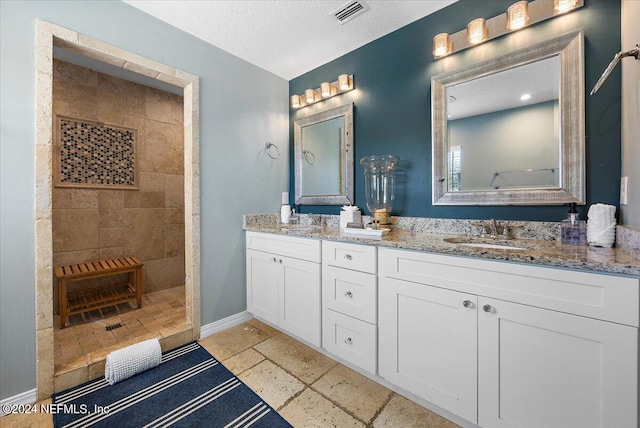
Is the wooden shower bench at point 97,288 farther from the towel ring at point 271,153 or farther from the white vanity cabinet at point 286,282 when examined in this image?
the towel ring at point 271,153

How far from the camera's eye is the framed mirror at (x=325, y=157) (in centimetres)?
236

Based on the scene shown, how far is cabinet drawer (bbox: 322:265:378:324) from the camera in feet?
5.01

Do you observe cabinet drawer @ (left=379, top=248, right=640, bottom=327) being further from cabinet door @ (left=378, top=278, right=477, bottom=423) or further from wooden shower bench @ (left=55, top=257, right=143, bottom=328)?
wooden shower bench @ (left=55, top=257, right=143, bottom=328)

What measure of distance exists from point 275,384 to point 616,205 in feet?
6.91

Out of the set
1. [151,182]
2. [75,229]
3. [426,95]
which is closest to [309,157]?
[426,95]

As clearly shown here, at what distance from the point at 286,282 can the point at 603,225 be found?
186 cm

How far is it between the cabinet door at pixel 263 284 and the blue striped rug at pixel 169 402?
55cm

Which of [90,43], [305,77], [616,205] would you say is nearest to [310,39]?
[305,77]

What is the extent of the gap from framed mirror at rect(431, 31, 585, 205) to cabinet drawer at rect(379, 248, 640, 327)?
26.4 inches

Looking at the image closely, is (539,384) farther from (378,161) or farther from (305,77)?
(305,77)

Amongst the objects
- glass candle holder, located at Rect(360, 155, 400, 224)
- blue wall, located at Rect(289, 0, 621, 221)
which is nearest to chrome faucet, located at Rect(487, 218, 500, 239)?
blue wall, located at Rect(289, 0, 621, 221)

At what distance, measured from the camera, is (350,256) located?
5.34ft

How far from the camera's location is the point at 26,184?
1.45m

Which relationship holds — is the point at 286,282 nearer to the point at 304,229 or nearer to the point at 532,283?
the point at 304,229
